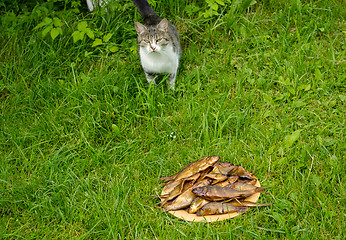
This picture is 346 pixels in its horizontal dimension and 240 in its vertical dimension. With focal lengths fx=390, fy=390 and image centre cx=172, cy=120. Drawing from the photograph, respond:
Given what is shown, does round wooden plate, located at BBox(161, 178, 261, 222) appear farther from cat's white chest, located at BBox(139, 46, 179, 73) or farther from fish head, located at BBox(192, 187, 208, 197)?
cat's white chest, located at BBox(139, 46, 179, 73)

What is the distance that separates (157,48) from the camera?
357 cm

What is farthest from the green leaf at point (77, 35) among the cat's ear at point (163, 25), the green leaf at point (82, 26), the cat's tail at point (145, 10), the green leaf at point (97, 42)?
the cat's ear at point (163, 25)

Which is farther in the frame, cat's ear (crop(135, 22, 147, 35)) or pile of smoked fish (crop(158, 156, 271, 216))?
cat's ear (crop(135, 22, 147, 35))

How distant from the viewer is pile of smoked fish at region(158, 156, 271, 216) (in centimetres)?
267

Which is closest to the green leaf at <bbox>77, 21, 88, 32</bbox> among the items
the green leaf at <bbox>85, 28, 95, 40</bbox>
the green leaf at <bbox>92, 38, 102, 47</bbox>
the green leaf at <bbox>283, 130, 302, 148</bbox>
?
the green leaf at <bbox>85, 28, 95, 40</bbox>

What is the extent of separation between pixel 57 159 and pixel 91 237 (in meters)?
0.82

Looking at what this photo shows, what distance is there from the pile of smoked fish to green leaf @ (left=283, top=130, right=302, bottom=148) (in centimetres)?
44

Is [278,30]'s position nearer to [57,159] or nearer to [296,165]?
[296,165]

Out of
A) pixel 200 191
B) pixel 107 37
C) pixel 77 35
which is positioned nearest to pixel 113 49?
pixel 107 37

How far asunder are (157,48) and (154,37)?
0.11 metres

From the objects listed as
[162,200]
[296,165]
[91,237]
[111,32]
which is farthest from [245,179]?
[111,32]

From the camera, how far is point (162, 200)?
279cm

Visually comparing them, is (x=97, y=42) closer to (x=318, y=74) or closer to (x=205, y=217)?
(x=318, y=74)

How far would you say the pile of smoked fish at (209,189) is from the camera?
267 centimetres
